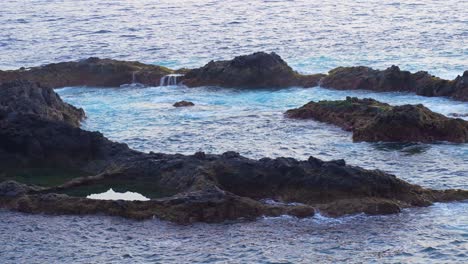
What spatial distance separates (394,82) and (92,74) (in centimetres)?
1988

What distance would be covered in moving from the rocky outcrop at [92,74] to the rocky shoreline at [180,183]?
24197 millimetres

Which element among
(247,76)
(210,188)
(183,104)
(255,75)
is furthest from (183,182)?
(255,75)

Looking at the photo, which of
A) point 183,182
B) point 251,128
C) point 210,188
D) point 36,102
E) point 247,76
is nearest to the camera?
point 210,188

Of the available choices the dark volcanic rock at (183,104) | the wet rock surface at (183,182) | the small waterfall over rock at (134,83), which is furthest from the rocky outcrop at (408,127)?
the small waterfall over rock at (134,83)

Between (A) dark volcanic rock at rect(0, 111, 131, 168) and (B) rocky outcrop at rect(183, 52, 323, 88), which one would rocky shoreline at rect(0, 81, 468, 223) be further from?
(B) rocky outcrop at rect(183, 52, 323, 88)

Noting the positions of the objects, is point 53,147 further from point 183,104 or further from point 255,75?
point 255,75

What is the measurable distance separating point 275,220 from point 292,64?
34589 millimetres

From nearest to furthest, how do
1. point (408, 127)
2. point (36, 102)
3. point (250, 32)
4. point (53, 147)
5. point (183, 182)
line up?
point (183, 182) < point (53, 147) < point (408, 127) < point (36, 102) < point (250, 32)

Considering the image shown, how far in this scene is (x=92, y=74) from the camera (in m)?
57.5

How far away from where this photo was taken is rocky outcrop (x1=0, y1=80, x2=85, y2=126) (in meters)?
39.6

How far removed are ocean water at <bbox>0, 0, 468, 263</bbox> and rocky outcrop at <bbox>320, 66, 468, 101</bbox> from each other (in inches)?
35.8

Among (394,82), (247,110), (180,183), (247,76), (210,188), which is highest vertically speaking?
(394,82)

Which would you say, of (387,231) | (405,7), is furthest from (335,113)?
(405,7)

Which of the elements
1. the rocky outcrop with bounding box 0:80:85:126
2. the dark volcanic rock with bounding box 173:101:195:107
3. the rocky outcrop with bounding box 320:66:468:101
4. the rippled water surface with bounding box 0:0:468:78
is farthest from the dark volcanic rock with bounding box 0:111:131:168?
the rippled water surface with bounding box 0:0:468:78
